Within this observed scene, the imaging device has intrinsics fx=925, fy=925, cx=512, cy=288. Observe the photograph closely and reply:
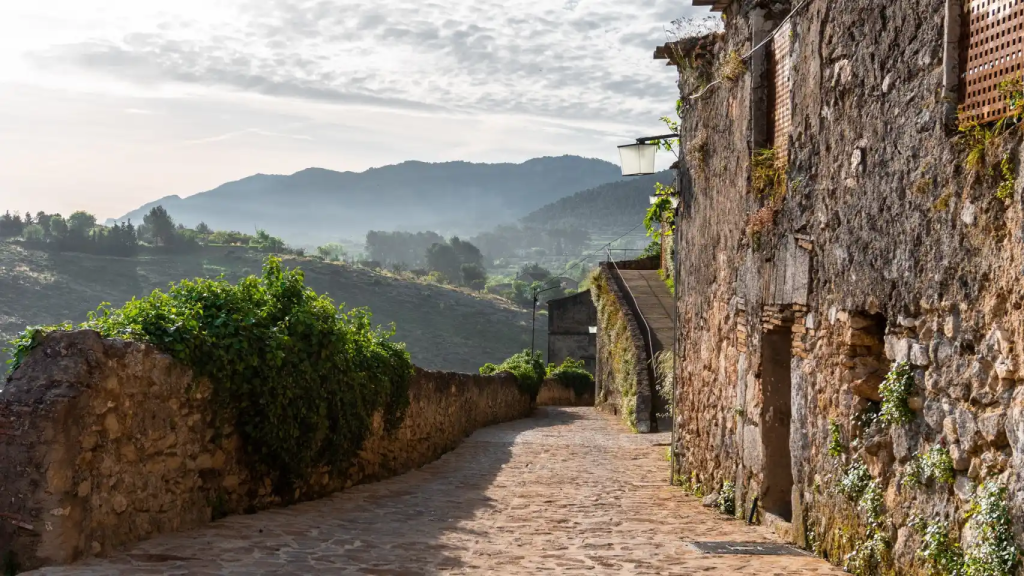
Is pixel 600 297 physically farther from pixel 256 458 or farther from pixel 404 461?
pixel 256 458

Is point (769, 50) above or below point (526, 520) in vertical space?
above

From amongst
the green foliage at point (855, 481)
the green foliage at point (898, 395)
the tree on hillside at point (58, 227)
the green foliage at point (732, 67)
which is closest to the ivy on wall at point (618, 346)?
the green foliage at point (732, 67)

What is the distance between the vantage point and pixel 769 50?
7582 millimetres

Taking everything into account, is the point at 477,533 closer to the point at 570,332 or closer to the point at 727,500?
the point at 727,500

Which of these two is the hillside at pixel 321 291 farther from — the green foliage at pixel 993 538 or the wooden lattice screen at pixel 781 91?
the green foliage at pixel 993 538

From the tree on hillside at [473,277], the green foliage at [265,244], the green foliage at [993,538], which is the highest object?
the green foliage at [265,244]

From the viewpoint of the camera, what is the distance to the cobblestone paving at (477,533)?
5102mm

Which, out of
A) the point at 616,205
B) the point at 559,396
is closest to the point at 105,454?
the point at 559,396

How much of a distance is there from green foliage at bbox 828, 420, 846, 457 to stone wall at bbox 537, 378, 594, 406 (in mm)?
27700

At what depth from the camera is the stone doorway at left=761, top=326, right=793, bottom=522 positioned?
23.1 ft

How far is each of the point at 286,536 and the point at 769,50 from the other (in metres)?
5.28

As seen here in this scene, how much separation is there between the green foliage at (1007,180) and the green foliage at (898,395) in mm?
1181

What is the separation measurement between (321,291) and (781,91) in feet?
262

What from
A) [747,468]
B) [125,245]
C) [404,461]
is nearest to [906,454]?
[747,468]
